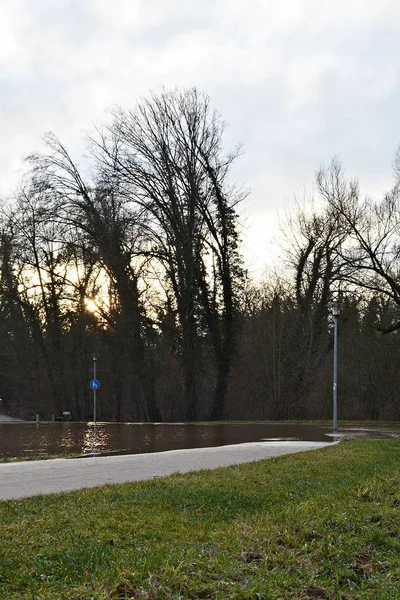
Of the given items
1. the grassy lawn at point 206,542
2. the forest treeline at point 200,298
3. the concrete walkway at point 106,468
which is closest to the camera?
the grassy lawn at point 206,542

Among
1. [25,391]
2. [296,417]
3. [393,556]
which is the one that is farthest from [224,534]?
[25,391]

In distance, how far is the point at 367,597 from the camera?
4.62 metres

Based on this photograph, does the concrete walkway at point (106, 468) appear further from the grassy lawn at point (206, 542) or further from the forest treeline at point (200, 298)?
the forest treeline at point (200, 298)

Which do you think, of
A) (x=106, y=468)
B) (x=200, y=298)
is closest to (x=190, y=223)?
(x=200, y=298)

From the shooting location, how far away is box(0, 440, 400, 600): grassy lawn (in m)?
4.73

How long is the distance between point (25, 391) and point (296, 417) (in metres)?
19.3

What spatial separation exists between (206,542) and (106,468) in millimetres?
6625

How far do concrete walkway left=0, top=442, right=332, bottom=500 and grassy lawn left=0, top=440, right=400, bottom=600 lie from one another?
1.04 metres

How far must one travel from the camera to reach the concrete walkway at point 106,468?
32.5ft

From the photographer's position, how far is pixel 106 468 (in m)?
12.3

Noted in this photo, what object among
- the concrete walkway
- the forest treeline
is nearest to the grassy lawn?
the concrete walkway

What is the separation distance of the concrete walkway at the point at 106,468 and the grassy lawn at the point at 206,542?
3.42 ft

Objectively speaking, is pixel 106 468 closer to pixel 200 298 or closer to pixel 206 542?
pixel 206 542

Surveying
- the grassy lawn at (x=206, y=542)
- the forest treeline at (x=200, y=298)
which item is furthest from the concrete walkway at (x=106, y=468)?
the forest treeline at (x=200, y=298)
